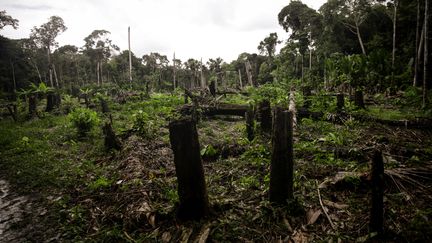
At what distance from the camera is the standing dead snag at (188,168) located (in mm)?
3324

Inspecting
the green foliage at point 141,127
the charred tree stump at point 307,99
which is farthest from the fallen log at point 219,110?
the green foliage at point 141,127

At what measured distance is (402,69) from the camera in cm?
1523

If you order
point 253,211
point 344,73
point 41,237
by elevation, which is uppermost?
point 344,73

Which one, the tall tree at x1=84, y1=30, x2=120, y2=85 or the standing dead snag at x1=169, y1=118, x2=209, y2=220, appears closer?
the standing dead snag at x1=169, y1=118, x2=209, y2=220

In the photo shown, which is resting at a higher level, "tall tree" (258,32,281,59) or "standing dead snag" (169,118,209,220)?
"tall tree" (258,32,281,59)

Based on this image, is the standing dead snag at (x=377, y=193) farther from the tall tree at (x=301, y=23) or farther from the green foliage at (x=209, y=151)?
the tall tree at (x=301, y=23)

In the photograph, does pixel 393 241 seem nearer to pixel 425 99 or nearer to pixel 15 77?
pixel 425 99

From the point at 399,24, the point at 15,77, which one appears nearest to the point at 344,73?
the point at 399,24

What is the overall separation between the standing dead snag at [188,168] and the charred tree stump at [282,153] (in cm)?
95

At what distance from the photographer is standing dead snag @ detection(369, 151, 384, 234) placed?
2.69 m

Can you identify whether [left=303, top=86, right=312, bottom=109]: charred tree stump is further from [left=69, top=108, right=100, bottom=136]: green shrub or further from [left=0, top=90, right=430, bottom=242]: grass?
[left=69, top=108, right=100, bottom=136]: green shrub

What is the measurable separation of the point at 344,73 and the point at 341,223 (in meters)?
14.2

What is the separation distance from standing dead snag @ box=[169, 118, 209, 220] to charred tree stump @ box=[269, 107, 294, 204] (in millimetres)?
951

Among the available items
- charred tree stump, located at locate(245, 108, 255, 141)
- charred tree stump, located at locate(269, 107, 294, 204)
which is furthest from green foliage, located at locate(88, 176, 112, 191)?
charred tree stump, located at locate(245, 108, 255, 141)
